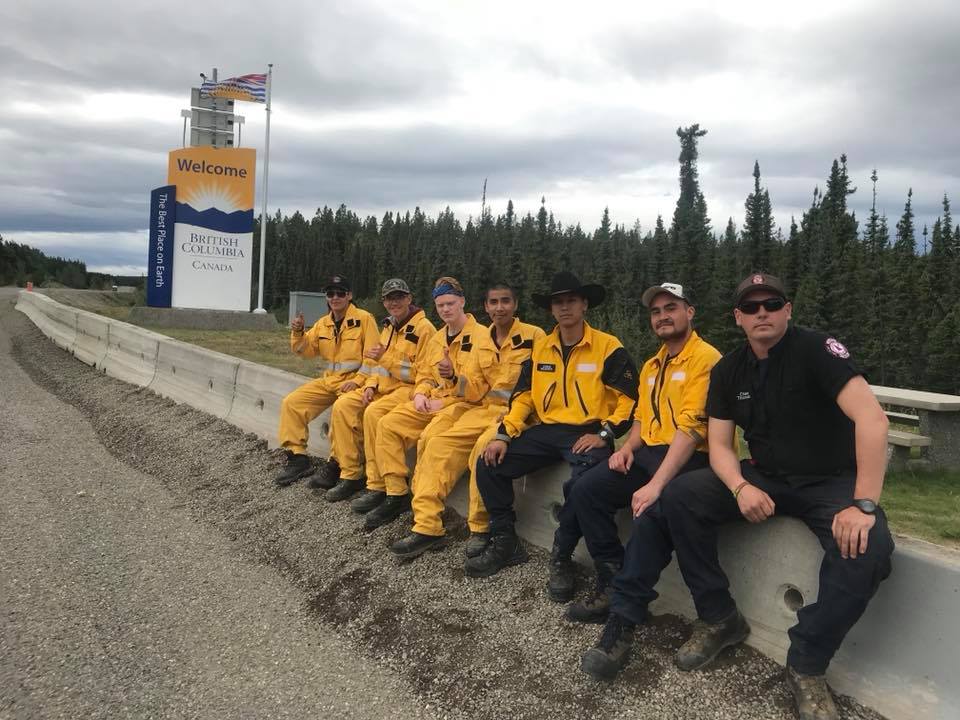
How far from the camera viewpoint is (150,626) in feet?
13.7

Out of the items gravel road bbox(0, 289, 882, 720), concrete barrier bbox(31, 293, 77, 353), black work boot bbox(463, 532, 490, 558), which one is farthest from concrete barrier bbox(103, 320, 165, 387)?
black work boot bbox(463, 532, 490, 558)

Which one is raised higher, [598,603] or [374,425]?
[374,425]

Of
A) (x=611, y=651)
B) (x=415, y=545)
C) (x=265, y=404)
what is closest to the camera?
(x=611, y=651)

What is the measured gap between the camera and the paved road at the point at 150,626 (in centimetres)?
346

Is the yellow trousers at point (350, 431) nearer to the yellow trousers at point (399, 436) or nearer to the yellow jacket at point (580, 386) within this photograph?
the yellow trousers at point (399, 436)

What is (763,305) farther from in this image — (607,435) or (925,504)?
(925,504)

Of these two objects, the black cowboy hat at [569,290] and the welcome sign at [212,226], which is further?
the welcome sign at [212,226]

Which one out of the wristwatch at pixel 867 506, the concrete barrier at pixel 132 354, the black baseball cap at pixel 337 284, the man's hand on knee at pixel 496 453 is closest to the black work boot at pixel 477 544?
the man's hand on knee at pixel 496 453

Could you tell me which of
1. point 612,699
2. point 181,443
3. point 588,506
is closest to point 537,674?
point 612,699

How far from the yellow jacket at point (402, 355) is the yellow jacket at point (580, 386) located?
61.4 inches

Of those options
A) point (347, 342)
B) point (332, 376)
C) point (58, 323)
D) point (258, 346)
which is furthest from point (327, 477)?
point (58, 323)

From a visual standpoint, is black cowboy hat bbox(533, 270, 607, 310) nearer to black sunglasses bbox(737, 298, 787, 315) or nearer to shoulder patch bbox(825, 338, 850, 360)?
black sunglasses bbox(737, 298, 787, 315)

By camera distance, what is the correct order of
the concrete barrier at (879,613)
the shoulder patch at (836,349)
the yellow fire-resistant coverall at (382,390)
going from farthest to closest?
the yellow fire-resistant coverall at (382,390) < the shoulder patch at (836,349) < the concrete barrier at (879,613)

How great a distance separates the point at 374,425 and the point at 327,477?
78 centimetres
